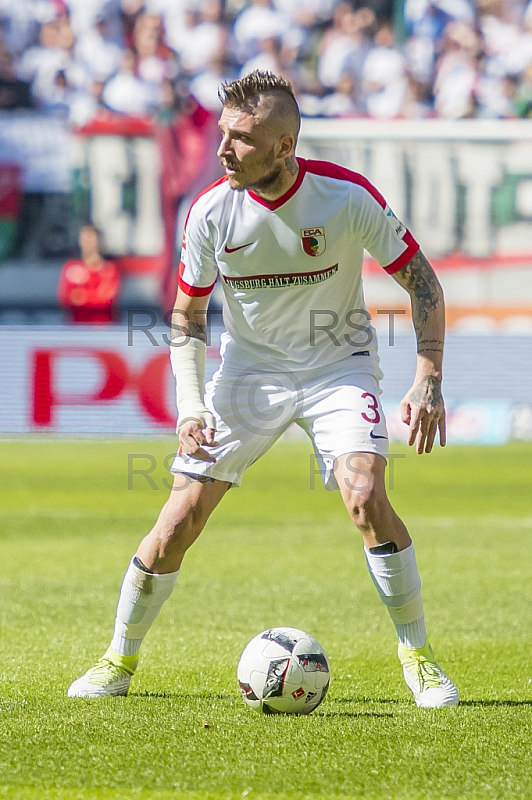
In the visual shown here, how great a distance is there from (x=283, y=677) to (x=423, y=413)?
1045 millimetres

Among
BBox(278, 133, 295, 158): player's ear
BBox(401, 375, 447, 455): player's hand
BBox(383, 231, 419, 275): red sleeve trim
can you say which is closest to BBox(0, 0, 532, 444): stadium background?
BBox(383, 231, 419, 275): red sleeve trim

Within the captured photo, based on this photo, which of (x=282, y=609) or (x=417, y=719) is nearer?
(x=417, y=719)

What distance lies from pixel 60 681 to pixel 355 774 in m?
1.62

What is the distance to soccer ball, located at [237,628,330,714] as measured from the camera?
388cm

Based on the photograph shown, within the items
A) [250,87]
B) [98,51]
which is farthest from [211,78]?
[250,87]

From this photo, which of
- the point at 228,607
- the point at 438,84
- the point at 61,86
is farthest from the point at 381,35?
the point at 228,607

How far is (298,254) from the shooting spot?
4090 mm

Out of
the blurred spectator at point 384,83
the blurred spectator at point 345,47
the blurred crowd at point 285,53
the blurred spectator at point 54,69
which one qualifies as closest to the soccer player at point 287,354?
the blurred crowd at point 285,53

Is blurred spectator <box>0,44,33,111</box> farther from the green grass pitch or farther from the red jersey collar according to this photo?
the red jersey collar

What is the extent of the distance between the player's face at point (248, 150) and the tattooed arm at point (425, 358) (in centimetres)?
63

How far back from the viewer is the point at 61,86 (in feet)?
56.0

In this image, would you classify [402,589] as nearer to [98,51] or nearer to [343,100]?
[343,100]

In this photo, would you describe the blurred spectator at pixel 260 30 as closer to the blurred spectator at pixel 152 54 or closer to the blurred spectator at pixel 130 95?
the blurred spectator at pixel 152 54

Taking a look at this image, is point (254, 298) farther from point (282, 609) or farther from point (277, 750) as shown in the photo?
point (282, 609)
